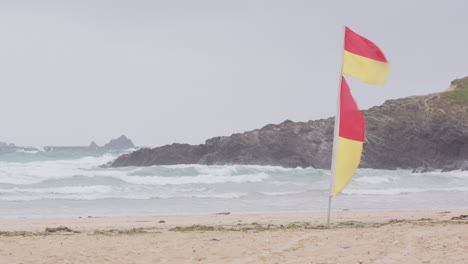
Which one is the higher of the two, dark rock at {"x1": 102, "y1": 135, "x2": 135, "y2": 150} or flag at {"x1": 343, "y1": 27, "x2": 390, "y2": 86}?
dark rock at {"x1": 102, "y1": 135, "x2": 135, "y2": 150}

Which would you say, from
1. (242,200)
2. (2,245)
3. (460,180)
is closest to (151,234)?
(2,245)

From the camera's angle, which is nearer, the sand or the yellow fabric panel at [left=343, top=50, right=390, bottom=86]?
the sand

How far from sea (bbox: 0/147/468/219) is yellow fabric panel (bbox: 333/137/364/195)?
26.5 feet

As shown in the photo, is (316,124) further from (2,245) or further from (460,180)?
(2,245)

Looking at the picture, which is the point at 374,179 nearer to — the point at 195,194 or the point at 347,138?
the point at 195,194

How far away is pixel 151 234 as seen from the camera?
10.0 m

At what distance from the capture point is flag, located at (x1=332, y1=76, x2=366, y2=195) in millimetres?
9664

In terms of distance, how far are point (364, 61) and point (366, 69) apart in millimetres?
148

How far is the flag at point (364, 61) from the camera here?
31.4ft

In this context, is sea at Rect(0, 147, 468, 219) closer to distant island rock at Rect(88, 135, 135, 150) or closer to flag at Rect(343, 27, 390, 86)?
flag at Rect(343, 27, 390, 86)

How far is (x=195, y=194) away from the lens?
2433cm

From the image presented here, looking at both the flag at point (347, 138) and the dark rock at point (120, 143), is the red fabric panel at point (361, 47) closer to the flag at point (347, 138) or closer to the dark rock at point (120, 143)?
the flag at point (347, 138)

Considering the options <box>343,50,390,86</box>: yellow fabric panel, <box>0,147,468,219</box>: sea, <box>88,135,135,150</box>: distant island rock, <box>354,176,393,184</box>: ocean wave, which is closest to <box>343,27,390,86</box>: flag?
<box>343,50,390,86</box>: yellow fabric panel

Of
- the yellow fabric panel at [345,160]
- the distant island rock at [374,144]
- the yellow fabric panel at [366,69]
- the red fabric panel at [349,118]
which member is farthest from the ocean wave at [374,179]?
the yellow fabric panel at [366,69]
